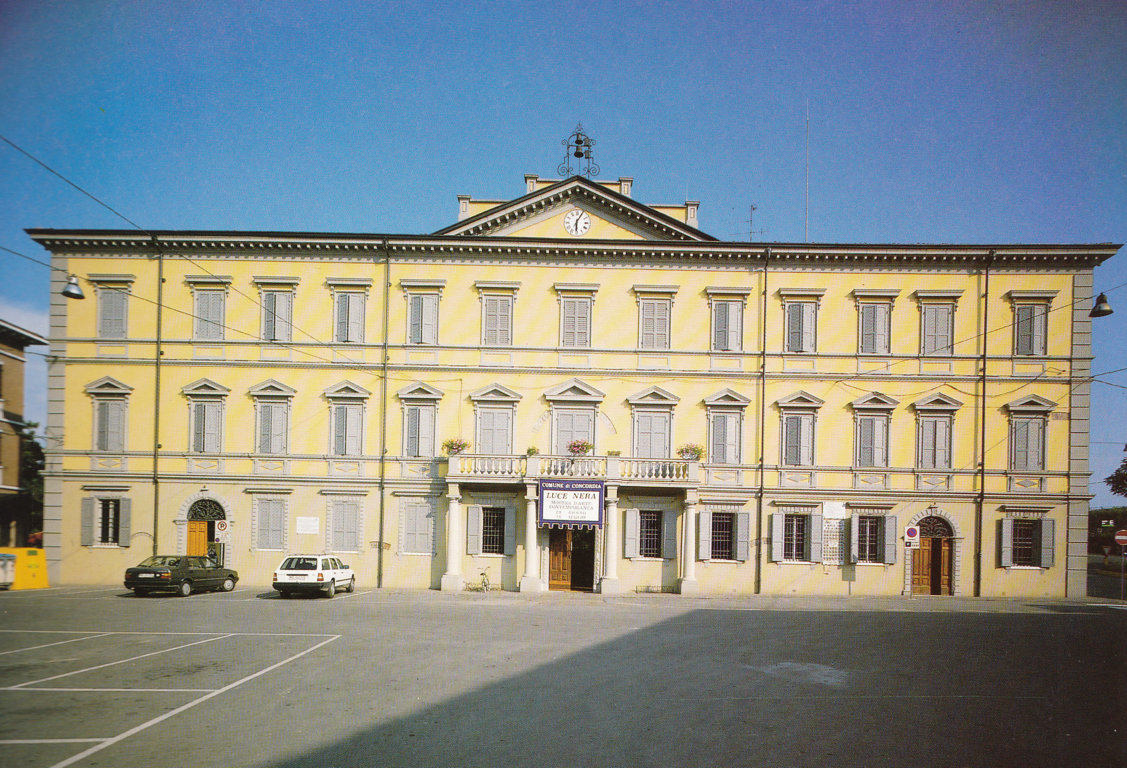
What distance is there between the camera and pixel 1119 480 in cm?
4456

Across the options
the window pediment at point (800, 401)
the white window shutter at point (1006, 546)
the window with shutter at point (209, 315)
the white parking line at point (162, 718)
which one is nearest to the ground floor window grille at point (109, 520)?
the window with shutter at point (209, 315)

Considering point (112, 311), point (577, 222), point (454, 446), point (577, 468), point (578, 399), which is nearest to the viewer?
point (577, 468)

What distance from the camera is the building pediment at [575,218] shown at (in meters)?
25.9

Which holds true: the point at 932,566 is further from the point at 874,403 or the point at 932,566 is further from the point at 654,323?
the point at 654,323

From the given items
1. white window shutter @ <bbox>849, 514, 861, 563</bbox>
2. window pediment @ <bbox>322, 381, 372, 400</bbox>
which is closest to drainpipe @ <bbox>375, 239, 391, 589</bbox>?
window pediment @ <bbox>322, 381, 372, 400</bbox>

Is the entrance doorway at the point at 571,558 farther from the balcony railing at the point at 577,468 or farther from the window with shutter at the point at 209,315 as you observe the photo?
the window with shutter at the point at 209,315

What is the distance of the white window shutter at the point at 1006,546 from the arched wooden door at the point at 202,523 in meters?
30.4

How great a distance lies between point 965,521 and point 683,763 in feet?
73.0

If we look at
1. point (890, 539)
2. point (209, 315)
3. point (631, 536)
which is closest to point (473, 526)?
point (631, 536)

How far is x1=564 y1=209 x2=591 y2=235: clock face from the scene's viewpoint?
26297mm

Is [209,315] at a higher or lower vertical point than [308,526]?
higher

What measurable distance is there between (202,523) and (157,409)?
488cm

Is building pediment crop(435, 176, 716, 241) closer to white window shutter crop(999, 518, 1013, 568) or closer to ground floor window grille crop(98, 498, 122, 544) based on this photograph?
white window shutter crop(999, 518, 1013, 568)

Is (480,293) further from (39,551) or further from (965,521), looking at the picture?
(965,521)
